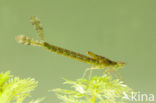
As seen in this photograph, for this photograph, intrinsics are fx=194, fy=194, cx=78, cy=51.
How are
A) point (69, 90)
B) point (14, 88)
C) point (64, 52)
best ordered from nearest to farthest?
point (14, 88)
point (69, 90)
point (64, 52)

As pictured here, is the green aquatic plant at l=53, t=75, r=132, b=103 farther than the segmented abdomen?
No

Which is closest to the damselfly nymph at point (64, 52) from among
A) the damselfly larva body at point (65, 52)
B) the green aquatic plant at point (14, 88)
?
the damselfly larva body at point (65, 52)

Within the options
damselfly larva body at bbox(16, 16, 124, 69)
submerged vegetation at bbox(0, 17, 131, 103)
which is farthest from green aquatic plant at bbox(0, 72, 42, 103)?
damselfly larva body at bbox(16, 16, 124, 69)

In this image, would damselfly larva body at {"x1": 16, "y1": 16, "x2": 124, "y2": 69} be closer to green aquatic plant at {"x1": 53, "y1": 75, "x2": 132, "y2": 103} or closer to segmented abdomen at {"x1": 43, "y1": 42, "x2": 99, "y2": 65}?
segmented abdomen at {"x1": 43, "y1": 42, "x2": 99, "y2": 65}

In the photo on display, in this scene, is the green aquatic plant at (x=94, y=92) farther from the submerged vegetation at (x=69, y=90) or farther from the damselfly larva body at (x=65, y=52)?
the damselfly larva body at (x=65, y=52)

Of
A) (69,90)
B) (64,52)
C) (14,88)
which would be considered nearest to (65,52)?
(64,52)

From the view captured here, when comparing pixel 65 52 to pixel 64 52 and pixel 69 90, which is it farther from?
pixel 69 90

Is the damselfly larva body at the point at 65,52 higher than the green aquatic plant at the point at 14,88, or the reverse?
the damselfly larva body at the point at 65,52

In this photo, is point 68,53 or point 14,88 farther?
point 68,53
